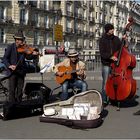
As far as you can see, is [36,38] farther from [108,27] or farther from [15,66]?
[15,66]

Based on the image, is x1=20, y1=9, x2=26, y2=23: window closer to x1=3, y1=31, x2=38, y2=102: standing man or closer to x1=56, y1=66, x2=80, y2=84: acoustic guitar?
x1=56, y1=66, x2=80, y2=84: acoustic guitar

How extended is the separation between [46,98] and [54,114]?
156 centimetres

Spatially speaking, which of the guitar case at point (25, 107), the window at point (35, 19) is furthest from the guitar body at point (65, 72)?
the window at point (35, 19)

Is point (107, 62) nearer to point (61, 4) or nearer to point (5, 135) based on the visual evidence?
point (5, 135)

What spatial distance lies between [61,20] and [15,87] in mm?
67155

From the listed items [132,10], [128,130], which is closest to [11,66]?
[128,130]

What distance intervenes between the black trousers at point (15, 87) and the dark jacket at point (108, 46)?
1.83 m

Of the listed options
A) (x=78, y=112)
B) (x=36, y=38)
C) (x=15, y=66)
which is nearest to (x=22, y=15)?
(x=36, y=38)

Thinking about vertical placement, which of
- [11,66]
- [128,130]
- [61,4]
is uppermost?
[61,4]

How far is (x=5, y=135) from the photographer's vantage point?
6500 millimetres

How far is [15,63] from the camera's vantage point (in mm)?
8344

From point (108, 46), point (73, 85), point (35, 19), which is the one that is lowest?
point (73, 85)

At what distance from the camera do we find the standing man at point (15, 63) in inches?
325

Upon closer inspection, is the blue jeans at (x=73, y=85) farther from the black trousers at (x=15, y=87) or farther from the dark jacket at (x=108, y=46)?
the black trousers at (x=15, y=87)
